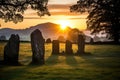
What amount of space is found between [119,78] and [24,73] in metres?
7.50

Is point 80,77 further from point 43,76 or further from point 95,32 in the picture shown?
point 95,32

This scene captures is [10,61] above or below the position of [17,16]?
below

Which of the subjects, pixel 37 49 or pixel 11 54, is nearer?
pixel 11 54

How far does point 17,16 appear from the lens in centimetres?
5331

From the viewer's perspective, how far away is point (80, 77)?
28.4 meters

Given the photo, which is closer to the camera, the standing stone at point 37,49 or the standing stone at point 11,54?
the standing stone at point 11,54

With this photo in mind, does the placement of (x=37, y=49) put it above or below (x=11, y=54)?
above

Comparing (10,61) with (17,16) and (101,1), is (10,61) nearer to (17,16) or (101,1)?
(101,1)

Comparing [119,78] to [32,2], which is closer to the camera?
[119,78]

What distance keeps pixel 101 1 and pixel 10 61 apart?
35.4 feet

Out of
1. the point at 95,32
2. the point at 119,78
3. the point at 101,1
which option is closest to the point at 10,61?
the point at 101,1

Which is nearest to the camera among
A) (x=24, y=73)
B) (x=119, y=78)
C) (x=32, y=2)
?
(x=119, y=78)

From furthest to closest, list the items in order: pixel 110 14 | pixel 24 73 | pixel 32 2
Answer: pixel 32 2, pixel 110 14, pixel 24 73

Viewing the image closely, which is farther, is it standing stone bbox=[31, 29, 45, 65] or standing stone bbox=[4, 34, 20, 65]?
standing stone bbox=[31, 29, 45, 65]
